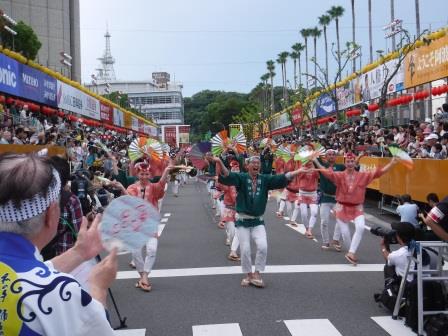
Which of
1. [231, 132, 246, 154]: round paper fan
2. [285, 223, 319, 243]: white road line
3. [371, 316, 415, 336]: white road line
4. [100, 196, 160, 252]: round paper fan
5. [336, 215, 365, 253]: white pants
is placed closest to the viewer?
[100, 196, 160, 252]: round paper fan

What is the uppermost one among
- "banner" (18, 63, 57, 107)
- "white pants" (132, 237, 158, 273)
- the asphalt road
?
"banner" (18, 63, 57, 107)

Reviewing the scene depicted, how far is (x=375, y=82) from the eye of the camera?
2558 centimetres

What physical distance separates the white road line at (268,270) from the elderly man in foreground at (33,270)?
21.9 ft

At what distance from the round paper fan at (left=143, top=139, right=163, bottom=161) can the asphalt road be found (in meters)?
1.86

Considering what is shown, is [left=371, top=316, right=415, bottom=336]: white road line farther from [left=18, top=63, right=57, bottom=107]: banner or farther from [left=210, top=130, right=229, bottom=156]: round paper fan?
[left=18, top=63, right=57, bottom=107]: banner

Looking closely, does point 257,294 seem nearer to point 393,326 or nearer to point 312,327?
point 312,327

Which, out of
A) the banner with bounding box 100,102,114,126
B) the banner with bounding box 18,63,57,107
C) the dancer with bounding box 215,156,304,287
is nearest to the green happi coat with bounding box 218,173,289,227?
the dancer with bounding box 215,156,304,287

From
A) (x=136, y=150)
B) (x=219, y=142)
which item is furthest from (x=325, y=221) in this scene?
(x=136, y=150)

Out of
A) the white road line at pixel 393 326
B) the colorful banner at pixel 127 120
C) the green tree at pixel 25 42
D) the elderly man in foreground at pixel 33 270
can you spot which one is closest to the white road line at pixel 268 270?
the white road line at pixel 393 326

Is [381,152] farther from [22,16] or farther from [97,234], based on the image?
[22,16]

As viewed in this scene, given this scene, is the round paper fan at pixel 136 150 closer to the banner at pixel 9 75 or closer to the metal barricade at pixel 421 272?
the metal barricade at pixel 421 272

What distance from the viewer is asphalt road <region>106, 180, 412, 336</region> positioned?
5.92 m

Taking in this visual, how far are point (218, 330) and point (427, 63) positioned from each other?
16.3m

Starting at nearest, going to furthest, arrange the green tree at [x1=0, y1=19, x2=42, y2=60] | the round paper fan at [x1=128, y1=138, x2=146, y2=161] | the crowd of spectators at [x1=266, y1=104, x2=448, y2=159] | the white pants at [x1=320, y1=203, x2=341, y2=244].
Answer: the white pants at [x1=320, y1=203, x2=341, y2=244], the round paper fan at [x1=128, y1=138, x2=146, y2=161], the crowd of spectators at [x1=266, y1=104, x2=448, y2=159], the green tree at [x1=0, y1=19, x2=42, y2=60]
